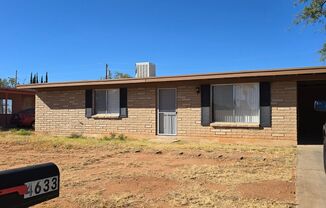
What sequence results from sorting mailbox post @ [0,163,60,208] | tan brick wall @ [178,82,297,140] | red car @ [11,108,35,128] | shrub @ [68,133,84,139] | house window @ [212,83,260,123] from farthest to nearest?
red car @ [11,108,35,128] → shrub @ [68,133,84,139] → house window @ [212,83,260,123] → tan brick wall @ [178,82,297,140] → mailbox post @ [0,163,60,208]

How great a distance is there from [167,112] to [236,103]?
3140 mm

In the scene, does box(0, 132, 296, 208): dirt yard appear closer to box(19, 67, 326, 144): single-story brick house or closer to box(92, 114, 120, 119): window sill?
box(19, 67, 326, 144): single-story brick house

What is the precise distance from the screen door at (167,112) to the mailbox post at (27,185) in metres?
14.2

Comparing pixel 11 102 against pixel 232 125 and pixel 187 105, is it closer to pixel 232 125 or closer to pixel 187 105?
pixel 187 105

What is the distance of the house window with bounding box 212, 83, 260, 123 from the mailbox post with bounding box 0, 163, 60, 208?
13.1 metres

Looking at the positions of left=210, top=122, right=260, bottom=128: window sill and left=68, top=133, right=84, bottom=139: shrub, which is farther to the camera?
left=68, top=133, right=84, bottom=139: shrub

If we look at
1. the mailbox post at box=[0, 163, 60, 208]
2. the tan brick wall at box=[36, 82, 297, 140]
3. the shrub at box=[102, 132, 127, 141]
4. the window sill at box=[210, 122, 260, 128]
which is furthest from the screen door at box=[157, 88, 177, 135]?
the mailbox post at box=[0, 163, 60, 208]

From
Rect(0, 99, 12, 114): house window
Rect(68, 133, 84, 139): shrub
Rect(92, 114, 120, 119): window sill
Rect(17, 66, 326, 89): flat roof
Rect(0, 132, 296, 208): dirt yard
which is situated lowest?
Rect(0, 132, 296, 208): dirt yard

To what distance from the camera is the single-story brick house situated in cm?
1433

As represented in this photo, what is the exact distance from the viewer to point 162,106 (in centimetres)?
1706

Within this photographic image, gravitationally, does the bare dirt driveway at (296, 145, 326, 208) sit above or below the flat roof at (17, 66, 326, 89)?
below

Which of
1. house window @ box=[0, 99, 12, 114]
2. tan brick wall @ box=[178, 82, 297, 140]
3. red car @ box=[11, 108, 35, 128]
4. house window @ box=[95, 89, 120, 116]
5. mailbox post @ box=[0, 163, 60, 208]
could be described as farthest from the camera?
house window @ box=[0, 99, 12, 114]

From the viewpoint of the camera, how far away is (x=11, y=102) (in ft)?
94.1

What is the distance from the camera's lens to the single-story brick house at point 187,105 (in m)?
14.3
